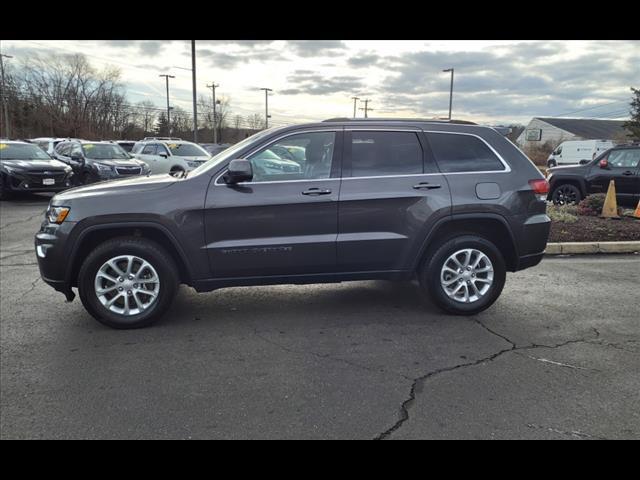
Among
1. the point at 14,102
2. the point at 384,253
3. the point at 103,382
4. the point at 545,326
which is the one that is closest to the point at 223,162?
the point at 384,253

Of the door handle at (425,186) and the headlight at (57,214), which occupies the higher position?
the door handle at (425,186)

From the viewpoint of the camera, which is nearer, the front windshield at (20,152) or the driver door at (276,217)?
the driver door at (276,217)

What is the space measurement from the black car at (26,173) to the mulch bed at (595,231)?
42.3 feet

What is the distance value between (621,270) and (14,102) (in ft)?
194

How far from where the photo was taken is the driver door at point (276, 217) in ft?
14.1

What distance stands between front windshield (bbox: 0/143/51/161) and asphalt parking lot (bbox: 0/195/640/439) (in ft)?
33.9

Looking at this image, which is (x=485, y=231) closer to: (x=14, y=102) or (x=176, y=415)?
(x=176, y=415)

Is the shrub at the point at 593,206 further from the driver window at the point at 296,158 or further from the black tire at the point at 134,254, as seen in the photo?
the black tire at the point at 134,254

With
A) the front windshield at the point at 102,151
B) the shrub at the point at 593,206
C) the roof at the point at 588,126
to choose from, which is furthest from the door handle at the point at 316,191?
the roof at the point at 588,126

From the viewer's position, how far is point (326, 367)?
143 inches

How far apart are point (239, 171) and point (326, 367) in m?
1.84

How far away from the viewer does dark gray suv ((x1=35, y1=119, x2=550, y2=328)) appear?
14.0 ft

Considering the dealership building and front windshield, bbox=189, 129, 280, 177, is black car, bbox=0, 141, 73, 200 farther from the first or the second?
the dealership building

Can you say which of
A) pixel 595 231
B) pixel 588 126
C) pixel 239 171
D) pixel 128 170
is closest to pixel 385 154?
pixel 239 171
